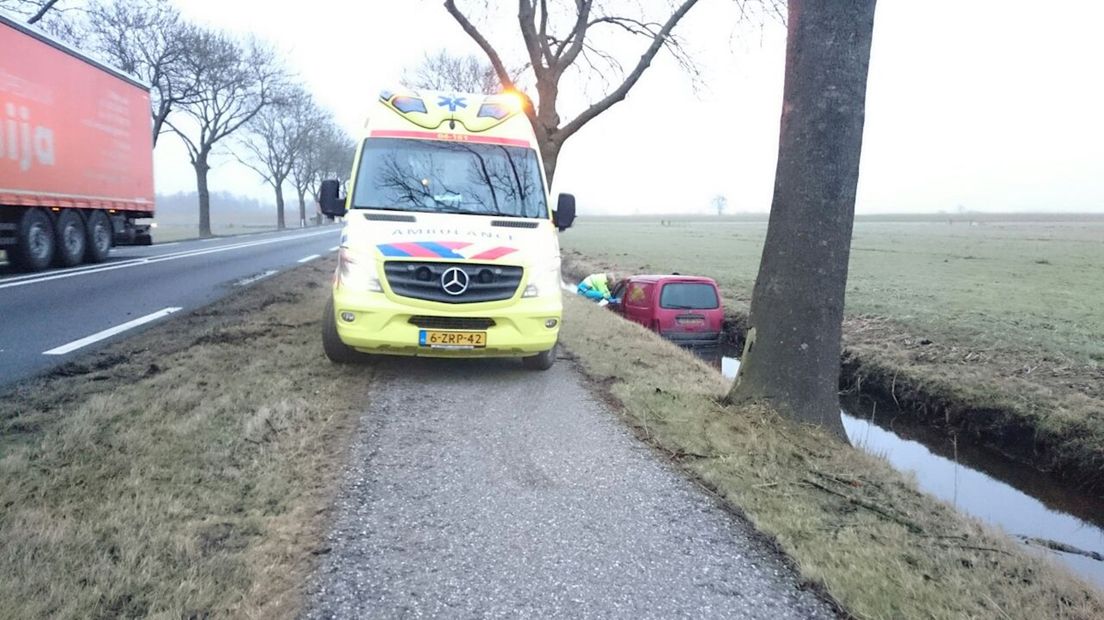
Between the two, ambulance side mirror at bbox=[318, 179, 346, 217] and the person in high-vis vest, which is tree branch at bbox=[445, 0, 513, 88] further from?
ambulance side mirror at bbox=[318, 179, 346, 217]

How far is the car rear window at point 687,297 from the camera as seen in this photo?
43.6 feet

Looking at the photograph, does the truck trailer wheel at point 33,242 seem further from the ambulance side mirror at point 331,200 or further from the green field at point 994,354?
the green field at point 994,354

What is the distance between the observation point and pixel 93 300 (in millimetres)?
10227

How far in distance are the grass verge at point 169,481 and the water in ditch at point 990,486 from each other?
3.91m

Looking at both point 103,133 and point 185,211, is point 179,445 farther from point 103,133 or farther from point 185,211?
point 185,211

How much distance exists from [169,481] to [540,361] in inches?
150

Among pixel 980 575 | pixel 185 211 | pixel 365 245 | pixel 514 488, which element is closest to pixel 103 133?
pixel 365 245

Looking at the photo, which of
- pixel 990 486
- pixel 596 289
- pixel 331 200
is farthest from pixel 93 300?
pixel 990 486

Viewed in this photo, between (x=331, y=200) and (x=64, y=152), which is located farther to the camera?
(x=64, y=152)

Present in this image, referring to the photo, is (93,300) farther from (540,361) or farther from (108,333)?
(540,361)

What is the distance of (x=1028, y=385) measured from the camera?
960 centimetres

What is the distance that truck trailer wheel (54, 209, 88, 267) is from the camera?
1423 cm

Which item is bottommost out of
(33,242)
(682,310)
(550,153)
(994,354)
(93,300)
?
(994,354)

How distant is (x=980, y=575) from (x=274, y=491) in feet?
11.5
